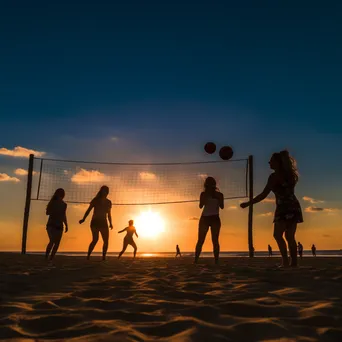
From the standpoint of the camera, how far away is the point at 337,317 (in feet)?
7.36

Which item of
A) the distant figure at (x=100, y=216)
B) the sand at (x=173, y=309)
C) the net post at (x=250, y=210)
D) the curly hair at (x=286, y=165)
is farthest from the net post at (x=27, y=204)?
the curly hair at (x=286, y=165)

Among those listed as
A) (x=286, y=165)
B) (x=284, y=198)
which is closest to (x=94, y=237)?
(x=284, y=198)

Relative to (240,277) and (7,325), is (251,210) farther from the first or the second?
(7,325)

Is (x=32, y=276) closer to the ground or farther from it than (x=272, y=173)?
closer to the ground

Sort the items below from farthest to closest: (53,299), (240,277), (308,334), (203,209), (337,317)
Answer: (203,209) < (240,277) < (53,299) < (337,317) < (308,334)

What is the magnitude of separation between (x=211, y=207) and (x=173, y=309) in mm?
4198

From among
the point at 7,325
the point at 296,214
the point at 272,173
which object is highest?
the point at 272,173

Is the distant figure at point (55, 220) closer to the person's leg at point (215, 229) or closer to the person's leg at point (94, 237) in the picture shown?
the person's leg at point (94, 237)

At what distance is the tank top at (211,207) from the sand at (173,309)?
109 inches

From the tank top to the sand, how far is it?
109 inches

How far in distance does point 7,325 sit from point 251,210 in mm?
11290

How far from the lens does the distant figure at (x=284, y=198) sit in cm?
515

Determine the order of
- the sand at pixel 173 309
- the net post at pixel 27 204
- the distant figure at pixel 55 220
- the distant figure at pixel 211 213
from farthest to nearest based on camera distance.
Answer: the net post at pixel 27 204, the distant figure at pixel 55 220, the distant figure at pixel 211 213, the sand at pixel 173 309

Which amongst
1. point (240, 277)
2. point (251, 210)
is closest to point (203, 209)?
point (240, 277)
